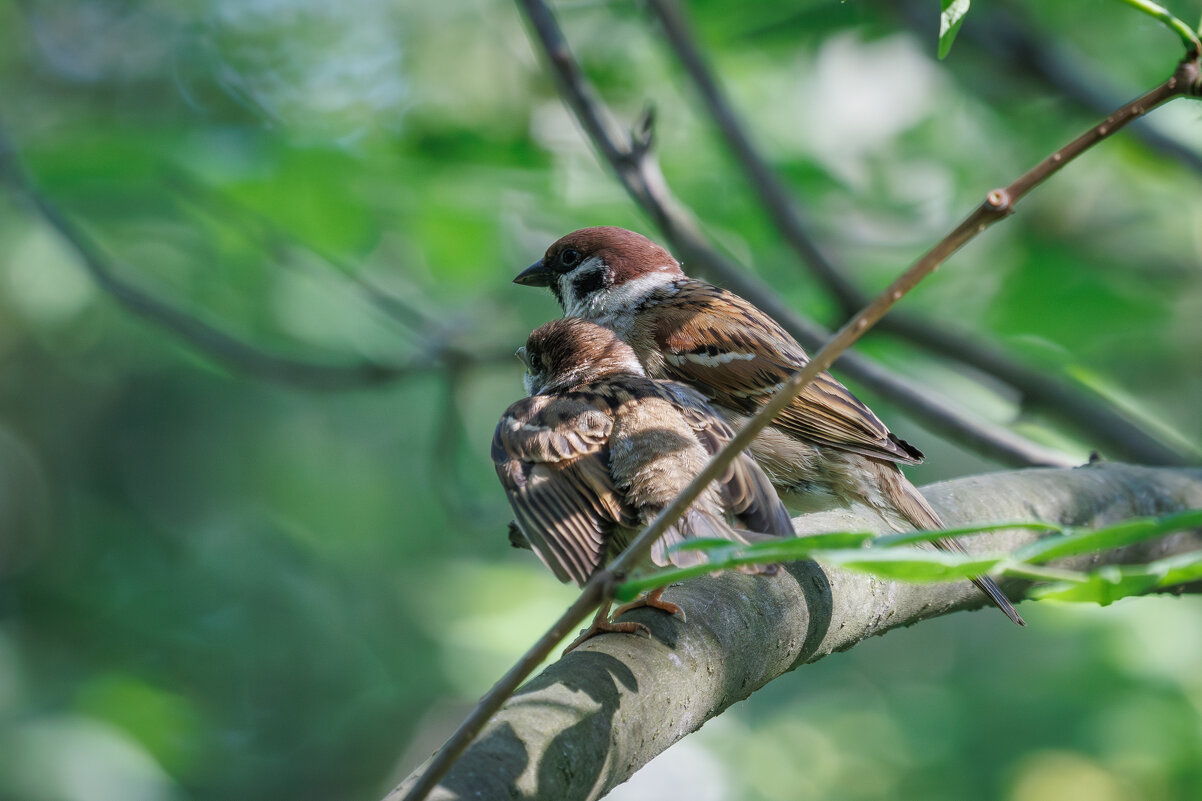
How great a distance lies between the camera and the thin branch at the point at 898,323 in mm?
4250

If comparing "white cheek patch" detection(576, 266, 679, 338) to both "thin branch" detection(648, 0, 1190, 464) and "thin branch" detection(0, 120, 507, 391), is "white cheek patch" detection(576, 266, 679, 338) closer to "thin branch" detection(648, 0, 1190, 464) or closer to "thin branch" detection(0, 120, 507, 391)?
"thin branch" detection(648, 0, 1190, 464)

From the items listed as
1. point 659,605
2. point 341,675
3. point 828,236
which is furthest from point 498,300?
point 659,605

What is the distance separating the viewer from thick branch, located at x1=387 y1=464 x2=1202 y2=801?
175cm

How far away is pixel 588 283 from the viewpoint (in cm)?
449

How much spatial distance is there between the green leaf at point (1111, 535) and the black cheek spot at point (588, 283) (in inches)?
135

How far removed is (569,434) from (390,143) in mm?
2378

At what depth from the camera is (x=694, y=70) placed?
4414mm

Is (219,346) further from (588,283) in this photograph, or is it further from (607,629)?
(607,629)

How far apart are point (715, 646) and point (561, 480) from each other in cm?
63

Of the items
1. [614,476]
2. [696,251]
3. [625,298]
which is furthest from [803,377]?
[625,298]

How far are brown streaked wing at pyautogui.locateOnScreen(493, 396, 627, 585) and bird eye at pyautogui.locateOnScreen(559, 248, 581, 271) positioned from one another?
4.94ft

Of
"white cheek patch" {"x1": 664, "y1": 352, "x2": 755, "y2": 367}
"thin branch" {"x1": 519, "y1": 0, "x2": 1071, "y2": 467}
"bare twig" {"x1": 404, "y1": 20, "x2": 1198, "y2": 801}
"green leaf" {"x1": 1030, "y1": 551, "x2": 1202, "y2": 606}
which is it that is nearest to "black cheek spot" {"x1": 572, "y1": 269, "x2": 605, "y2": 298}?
"thin branch" {"x1": 519, "y1": 0, "x2": 1071, "y2": 467}

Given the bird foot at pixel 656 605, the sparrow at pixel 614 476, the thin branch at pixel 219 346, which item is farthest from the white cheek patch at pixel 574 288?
the bird foot at pixel 656 605

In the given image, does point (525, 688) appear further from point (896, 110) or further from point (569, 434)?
point (896, 110)
